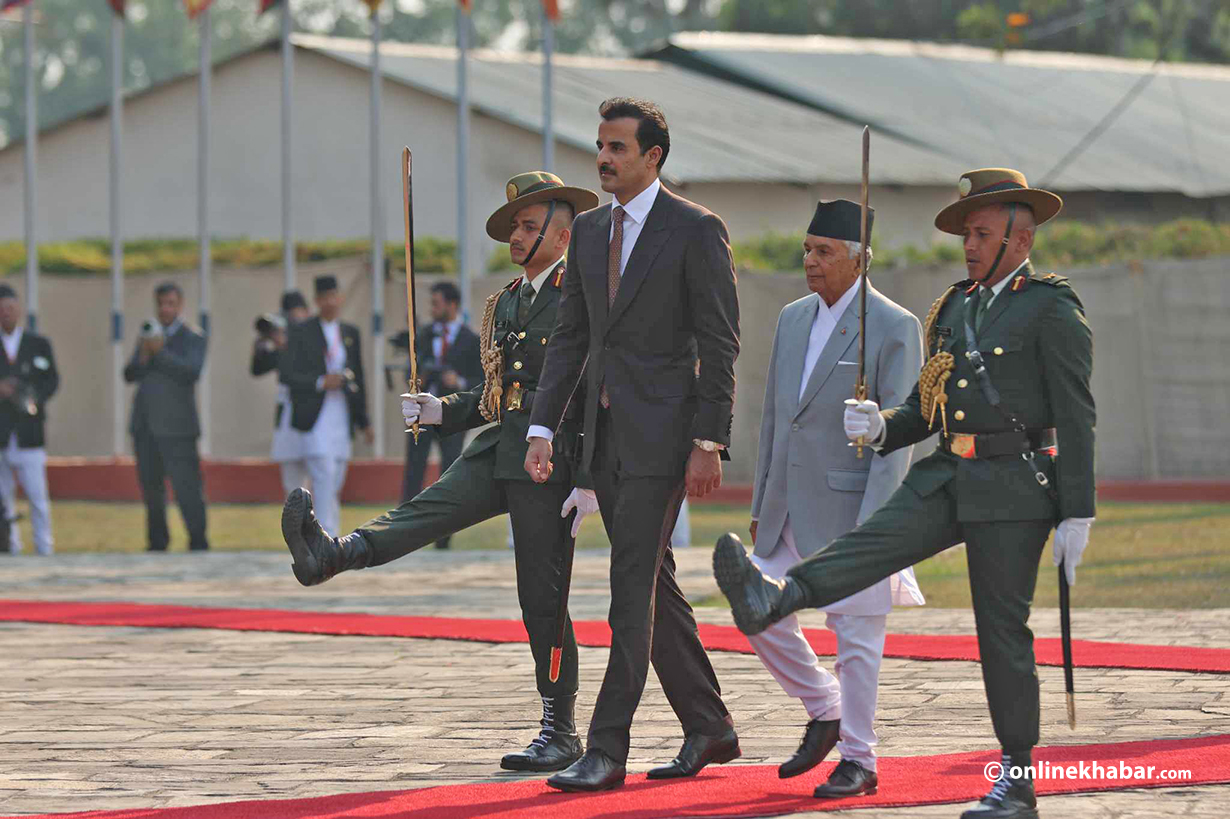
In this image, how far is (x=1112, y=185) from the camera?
33.1m

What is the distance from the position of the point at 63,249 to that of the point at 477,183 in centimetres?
600

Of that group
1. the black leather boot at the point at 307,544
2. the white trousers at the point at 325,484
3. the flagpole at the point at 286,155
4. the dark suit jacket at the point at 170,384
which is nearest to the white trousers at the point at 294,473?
the white trousers at the point at 325,484

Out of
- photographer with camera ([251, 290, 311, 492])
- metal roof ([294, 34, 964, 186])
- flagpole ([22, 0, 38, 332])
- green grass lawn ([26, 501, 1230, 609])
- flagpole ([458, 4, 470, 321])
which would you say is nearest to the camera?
green grass lawn ([26, 501, 1230, 609])

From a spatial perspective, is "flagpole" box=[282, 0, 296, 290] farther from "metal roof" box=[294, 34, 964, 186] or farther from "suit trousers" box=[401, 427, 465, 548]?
"metal roof" box=[294, 34, 964, 186]

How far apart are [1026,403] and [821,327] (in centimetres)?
100

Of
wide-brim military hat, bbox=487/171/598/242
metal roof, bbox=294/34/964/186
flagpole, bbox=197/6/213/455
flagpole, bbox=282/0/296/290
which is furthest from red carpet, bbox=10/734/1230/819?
metal roof, bbox=294/34/964/186

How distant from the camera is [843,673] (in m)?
6.36

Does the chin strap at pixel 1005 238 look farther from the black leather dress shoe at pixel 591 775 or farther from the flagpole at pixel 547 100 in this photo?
the flagpole at pixel 547 100

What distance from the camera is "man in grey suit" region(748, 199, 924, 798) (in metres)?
6.37

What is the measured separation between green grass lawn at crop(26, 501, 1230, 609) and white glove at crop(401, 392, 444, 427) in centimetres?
502

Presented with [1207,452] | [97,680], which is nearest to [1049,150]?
[1207,452]

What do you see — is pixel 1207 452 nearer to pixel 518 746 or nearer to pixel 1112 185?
pixel 1112 185

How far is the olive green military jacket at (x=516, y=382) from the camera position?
6906 millimetres

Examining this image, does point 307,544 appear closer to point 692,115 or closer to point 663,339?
point 663,339
